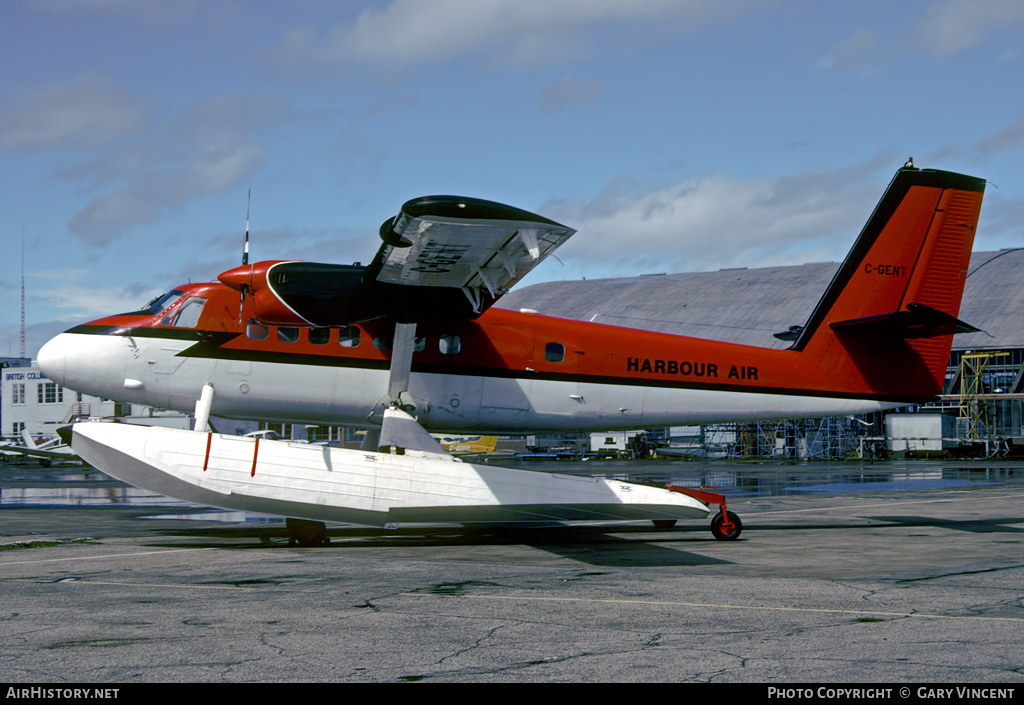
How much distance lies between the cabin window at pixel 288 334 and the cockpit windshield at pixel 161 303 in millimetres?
1694

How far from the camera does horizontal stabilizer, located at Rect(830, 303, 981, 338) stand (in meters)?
14.2

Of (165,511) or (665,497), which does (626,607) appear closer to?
(665,497)

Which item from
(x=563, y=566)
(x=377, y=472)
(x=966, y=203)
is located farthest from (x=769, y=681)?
(x=966, y=203)

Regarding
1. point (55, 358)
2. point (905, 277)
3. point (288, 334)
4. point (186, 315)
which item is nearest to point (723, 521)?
point (905, 277)

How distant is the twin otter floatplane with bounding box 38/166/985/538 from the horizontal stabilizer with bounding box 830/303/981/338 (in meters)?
0.05

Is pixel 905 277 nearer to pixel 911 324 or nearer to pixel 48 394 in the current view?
pixel 911 324

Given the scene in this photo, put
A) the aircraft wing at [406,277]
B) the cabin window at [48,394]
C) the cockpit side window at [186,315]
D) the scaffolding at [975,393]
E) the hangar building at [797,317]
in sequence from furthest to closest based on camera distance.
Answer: the cabin window at [48,394] < the hangar building at [797,317] < the scaffolding at [975,393] < the cockpit side window at [186,315] < the aircraft wing at [406,277]

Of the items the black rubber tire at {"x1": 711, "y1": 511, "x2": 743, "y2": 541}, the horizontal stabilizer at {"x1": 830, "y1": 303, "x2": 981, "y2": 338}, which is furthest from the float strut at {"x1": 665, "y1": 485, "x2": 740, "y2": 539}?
the horizontal stabilizer at {"x1": 830, "y1": 303, "x2": 981, "y2": 338}

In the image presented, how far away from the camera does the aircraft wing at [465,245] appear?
9.73m

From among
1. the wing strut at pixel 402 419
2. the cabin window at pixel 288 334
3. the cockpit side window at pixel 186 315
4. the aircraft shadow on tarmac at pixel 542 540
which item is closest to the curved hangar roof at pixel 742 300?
the aircraft shadow on tarmac at pixel 542 540

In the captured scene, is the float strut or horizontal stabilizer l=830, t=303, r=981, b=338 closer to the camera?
the float strut

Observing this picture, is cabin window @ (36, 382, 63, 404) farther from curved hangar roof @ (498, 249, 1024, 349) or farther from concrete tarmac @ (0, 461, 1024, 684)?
concrete tarmac @ (0, 461, 1024, 684)

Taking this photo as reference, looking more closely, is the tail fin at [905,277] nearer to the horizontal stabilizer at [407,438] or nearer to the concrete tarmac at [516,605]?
the concrete tarmac at [516,605]

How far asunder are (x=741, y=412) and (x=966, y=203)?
17.9 feet
